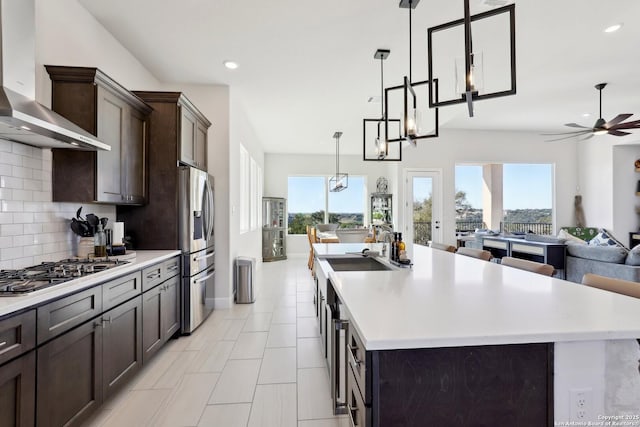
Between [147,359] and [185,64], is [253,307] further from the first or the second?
[185,64]

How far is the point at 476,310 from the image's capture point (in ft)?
3.97

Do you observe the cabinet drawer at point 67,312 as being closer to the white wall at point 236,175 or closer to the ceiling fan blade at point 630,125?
the white wall at point 236,175

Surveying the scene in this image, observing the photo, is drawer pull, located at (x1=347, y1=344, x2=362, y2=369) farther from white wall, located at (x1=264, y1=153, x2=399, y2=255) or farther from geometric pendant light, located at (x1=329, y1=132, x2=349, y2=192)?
white wall, located at (x1=264, y1=153, x2=399, y2=255)

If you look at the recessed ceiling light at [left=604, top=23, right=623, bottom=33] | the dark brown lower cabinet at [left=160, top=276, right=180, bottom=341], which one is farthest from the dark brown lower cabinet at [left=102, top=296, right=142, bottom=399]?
the recessed ceiling light at [left=604, top=23, right=623, bottom=33]

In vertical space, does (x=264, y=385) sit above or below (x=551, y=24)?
below

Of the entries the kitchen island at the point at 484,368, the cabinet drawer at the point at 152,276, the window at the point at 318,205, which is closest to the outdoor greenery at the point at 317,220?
the window at the point at 318,205

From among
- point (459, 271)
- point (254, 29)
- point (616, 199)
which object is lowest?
point (459, 271)

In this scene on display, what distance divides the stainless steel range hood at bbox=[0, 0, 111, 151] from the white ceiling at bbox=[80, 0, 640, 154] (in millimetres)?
1090

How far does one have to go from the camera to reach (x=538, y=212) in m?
7.75

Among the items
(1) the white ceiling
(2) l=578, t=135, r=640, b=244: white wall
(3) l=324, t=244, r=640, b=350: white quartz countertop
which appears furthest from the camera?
(2) l=578, t=135, r=640, b=244: white wall

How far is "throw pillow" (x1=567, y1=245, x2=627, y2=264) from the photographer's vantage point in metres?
3.57

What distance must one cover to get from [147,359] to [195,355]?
0.44 m

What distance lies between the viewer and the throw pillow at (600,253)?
11.7 feet

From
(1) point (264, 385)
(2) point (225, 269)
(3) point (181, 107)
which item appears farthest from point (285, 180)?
(1) point (264, 385)
